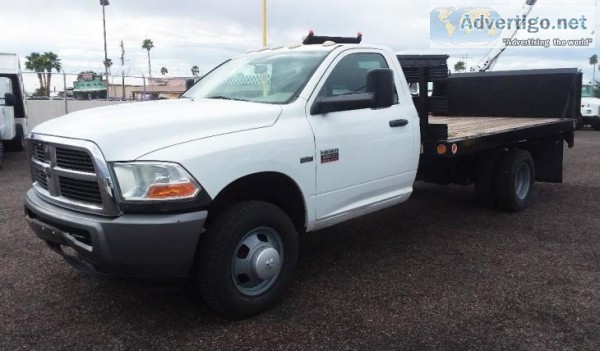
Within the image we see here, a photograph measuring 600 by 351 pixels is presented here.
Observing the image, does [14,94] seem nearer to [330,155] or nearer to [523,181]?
[330,155]

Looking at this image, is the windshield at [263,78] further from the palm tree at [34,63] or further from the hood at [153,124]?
the palm tree at [34,63]

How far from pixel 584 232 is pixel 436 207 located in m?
1.87

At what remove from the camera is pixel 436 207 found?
717 centimetres

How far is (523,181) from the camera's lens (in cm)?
692

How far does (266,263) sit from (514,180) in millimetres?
4102

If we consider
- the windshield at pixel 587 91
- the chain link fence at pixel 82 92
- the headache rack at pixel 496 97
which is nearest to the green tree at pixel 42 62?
the chain link fence at pixel 82 92

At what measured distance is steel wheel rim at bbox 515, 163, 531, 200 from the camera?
683 centimetres

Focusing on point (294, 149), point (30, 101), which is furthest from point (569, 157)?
point (30, 101)

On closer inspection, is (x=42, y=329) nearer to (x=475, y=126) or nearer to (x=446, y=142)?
(x=446, y=142)

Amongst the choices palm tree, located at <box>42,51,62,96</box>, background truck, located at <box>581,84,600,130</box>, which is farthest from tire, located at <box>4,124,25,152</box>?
palm tree, located at <box>42,51,62,96</box>

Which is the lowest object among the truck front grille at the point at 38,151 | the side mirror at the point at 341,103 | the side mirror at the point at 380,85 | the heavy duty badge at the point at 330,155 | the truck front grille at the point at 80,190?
the truck front grille at the point at 80,190

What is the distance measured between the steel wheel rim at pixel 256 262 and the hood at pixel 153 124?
0.76 metres

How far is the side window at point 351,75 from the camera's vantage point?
4.29m

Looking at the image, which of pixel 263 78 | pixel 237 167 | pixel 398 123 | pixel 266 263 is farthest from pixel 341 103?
pixel 266 263
